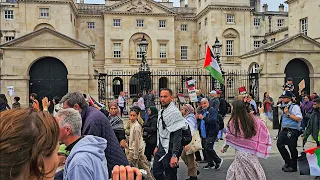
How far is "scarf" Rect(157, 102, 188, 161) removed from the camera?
5.75 metres

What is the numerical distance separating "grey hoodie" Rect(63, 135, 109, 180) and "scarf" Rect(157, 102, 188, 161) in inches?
116

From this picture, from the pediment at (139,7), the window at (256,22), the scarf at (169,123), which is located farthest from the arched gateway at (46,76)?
the window at (256,22)

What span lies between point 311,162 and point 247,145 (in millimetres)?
1030

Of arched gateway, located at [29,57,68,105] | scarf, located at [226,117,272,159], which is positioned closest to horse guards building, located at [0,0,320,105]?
arched gateway, located at [29,57,68,105]

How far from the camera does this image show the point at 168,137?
19.2ft

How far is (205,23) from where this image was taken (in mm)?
47656

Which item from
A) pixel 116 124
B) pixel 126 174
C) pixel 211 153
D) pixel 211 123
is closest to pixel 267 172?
pixel 211 153

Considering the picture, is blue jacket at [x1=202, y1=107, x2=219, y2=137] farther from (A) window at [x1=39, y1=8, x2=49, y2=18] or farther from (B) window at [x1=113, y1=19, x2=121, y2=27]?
(B) window at [x1=113, y1=19, x2=121, y2=27]

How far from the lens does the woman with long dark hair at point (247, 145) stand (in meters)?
5.21

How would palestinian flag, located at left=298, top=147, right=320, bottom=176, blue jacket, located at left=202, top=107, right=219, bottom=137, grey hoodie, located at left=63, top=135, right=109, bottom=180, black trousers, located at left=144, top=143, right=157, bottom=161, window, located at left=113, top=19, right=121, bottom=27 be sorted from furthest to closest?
1. window, located at left=113, top=19, right=121, bottom=27
2. blue jacket, located at left=202, top=107, right=219, bottom=137
3. black trousers, located at left=144, top=143, right=157, bottom=161
4. palestinian flag, located at left=298, top=147, right=320, bottom=176
5. grey hoodie, located at left=63, top=135, right=109, bottom=180

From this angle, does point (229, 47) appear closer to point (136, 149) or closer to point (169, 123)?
point (136, 149)

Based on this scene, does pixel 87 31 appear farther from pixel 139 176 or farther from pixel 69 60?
pixel 139 176

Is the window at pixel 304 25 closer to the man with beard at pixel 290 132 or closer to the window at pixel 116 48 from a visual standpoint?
the man with beard at pixel 290 132

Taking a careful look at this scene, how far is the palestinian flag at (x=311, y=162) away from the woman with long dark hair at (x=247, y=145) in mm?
736
